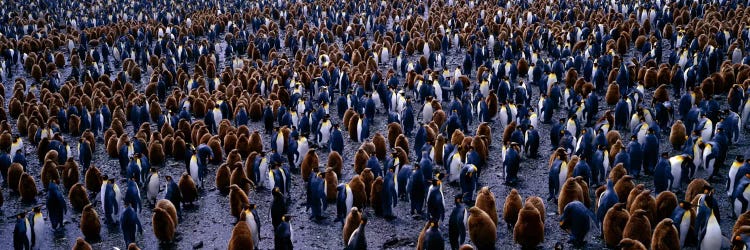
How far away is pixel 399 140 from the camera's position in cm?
1055

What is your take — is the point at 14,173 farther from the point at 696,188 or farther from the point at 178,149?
the point at 696,188

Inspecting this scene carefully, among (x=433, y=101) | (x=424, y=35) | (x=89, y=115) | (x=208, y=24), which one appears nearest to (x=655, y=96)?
(x=433, y=101)

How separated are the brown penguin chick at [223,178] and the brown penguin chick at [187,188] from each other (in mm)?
416

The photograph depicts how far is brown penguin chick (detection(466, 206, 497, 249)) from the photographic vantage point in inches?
287

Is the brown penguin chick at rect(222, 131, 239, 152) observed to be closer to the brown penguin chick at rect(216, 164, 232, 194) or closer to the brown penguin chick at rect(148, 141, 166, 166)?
the brown penguin chick at rect(148, 141, 166, 166)

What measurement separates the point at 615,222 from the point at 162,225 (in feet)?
16.8

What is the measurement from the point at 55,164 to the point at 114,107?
3.79 meters

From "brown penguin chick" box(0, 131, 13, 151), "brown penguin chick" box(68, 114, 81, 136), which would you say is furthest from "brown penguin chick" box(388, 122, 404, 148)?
"brown penguin chick" box(0, 131, 13, 151)

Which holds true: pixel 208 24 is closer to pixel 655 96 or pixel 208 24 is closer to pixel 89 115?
pixel 89 115

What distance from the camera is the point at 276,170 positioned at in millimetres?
9023

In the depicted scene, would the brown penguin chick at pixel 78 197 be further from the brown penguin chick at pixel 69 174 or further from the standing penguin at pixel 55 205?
the brown penguin chick at pixel 69 174

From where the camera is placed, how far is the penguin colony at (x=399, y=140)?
7746mm

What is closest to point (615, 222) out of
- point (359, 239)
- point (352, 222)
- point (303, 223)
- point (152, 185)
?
point (359, 239)

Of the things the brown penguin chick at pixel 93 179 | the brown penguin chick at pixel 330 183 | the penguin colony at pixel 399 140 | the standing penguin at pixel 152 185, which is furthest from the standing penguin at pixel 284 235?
the brown penguin chick at pixel 93 179
